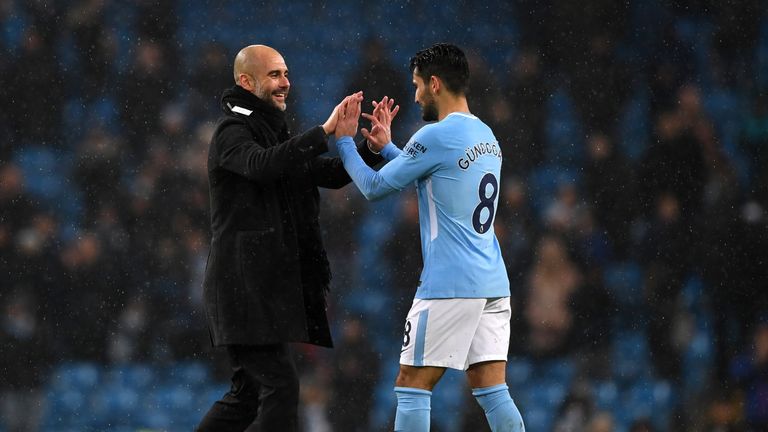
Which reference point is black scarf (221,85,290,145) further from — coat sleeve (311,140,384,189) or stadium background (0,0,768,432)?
stadium background (0,0,768,432)

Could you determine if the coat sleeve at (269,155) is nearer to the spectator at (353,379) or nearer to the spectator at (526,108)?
the spectator at (353,379)

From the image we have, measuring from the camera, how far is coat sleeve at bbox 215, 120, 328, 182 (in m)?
4.19

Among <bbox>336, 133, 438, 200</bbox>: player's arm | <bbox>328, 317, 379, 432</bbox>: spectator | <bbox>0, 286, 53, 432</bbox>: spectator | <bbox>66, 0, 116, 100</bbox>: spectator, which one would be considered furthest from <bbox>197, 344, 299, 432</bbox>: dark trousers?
<bbox>66, 0, 116, 100</bbox>: spectator

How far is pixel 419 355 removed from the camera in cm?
411

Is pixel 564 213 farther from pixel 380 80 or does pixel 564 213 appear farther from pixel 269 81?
pixel 269 81

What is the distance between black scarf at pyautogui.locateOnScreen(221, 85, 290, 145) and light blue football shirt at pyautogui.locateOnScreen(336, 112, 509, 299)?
1.45 ft

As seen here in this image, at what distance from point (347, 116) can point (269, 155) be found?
0.31m

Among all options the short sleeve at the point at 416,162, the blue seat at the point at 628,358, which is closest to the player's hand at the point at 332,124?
the short sleeve at the point at 416,162

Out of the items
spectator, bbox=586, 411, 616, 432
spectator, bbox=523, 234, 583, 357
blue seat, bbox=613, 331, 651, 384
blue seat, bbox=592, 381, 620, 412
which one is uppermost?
spectator, bbox=523, 234, 583, 357

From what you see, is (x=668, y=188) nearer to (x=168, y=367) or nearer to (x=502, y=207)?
(x=502, y=207)

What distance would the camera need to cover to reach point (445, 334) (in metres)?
4.09

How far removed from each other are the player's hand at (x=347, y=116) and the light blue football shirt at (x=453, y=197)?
0.53 feet

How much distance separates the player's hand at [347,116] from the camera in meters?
4.28

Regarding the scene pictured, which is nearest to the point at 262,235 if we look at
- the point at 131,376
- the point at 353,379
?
the point at 353,379
